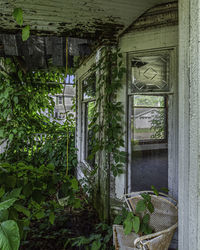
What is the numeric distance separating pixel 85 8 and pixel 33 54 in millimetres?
1133

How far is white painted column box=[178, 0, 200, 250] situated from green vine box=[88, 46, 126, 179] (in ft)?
4.60

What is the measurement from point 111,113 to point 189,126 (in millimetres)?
1601

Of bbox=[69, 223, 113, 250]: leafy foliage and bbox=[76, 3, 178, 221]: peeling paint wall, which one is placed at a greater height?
bbox=[76, 3, 178, 221]: peeling paint wall

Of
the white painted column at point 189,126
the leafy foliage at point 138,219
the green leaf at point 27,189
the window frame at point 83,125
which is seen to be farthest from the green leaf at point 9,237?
the window frame at point 83,125

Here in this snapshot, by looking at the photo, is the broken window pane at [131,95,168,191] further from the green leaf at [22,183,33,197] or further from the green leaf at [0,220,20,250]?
the green leaf at [0,220,20,250]

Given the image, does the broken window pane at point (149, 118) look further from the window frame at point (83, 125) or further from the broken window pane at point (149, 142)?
the window frame at point (83, 125)

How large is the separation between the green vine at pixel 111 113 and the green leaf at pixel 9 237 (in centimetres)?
171

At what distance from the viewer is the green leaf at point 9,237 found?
0.56 meters

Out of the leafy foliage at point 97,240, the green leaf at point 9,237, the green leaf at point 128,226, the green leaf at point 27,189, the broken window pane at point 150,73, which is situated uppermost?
the broken window pane at point 150,73

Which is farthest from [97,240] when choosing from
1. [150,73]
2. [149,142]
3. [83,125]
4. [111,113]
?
[83,125]

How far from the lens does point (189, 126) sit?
0.81 m

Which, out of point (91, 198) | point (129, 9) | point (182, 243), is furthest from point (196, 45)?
point (91, 198)

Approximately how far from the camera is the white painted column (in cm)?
75

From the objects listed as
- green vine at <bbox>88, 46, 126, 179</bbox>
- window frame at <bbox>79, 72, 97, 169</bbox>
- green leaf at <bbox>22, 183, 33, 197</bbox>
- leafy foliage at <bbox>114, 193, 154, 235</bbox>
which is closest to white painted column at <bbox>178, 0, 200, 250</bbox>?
leafy foliage at <bbox>114, 193, 154, 235</bbox>
